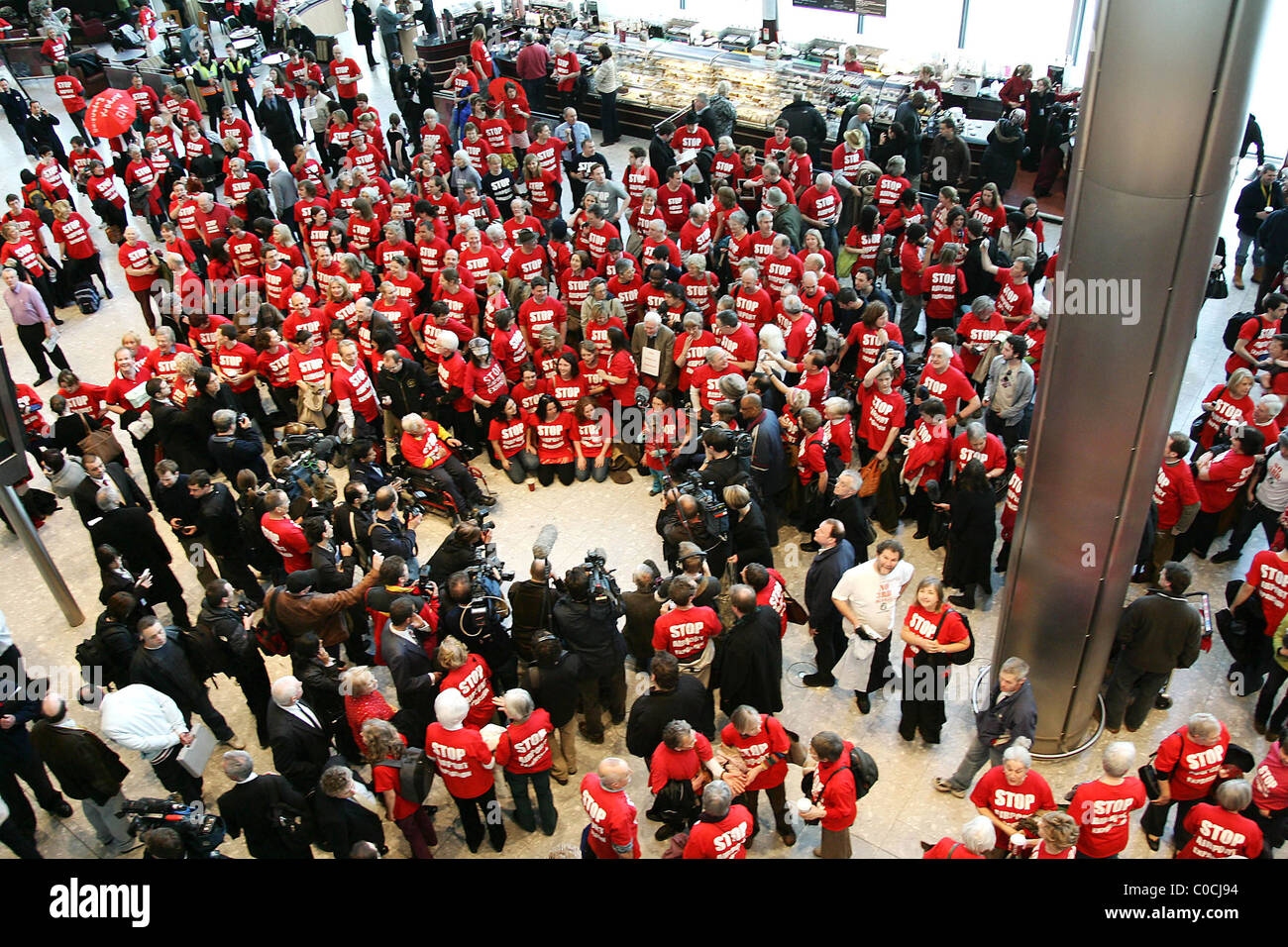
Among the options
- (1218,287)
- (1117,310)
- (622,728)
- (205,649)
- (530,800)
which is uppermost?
(1117,310)

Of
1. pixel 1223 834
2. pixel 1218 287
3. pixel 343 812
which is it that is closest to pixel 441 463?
pixel 343 812

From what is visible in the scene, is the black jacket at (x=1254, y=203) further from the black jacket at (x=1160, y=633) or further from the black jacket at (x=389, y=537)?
the black jacket at (x=389, y=537)

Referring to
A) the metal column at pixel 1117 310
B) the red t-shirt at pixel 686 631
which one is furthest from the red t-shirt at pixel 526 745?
the metal column at pixel 1117 310

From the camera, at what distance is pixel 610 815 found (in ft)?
17.4

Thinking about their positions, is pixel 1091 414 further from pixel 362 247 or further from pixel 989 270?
pixel 362 247

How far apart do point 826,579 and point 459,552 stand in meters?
2.40

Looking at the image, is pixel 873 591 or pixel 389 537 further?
pixel 389 537

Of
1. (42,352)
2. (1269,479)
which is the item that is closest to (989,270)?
(1269,479)

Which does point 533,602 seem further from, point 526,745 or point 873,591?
point 873,591

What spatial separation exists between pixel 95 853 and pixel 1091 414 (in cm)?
656

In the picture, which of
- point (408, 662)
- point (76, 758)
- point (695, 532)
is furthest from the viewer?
point (695, 532)

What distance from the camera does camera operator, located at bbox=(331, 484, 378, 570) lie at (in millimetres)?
7496

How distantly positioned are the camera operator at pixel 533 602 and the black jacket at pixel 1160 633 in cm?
352

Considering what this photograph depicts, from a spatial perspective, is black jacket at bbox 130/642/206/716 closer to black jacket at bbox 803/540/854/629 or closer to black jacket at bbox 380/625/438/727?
black jacket at bbox 380/625/438/727
